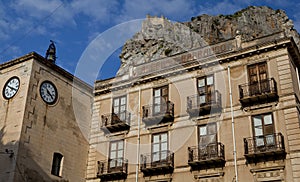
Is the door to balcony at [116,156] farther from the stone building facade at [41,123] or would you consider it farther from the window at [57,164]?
the window at [57,164]

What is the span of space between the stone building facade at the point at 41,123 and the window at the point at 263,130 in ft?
46.2

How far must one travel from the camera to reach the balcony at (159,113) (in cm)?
2480

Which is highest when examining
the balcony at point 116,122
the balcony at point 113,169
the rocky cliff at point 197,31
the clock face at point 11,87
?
the rocky cliff at point 197,31

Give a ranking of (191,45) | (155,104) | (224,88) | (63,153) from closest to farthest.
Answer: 1. (224,88)
2. (155,104)
3. (63,153)
4. (191,45)

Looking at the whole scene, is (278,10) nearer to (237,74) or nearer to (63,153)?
(237,74)

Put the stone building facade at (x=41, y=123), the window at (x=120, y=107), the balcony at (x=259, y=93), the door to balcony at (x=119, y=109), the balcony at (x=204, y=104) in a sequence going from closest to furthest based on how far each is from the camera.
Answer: the balcony at (x=259, y=93), the balcony at (x=204, y=104), the stone building facade at (x=41, y=123), the door to balcony at (x=119, y=109), the window at (x=120, y=107)

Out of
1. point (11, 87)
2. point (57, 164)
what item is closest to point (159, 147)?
point (57, 164)

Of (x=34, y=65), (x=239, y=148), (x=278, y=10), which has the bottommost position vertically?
(x=239, y=148)

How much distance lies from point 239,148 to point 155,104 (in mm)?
6760

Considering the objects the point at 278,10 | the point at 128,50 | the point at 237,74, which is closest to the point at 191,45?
the point at 128,50

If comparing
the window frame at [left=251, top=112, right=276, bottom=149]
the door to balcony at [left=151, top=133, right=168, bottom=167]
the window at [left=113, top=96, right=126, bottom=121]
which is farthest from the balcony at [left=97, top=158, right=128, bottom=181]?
the window frame at [left=251, top=112, right=276, bottom=149]

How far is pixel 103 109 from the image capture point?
28.6 metres

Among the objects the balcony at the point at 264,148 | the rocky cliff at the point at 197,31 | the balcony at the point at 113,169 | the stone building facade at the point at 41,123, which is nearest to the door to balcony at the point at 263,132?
the balcony at the point at 264,148

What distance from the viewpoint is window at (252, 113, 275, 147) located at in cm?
2075
